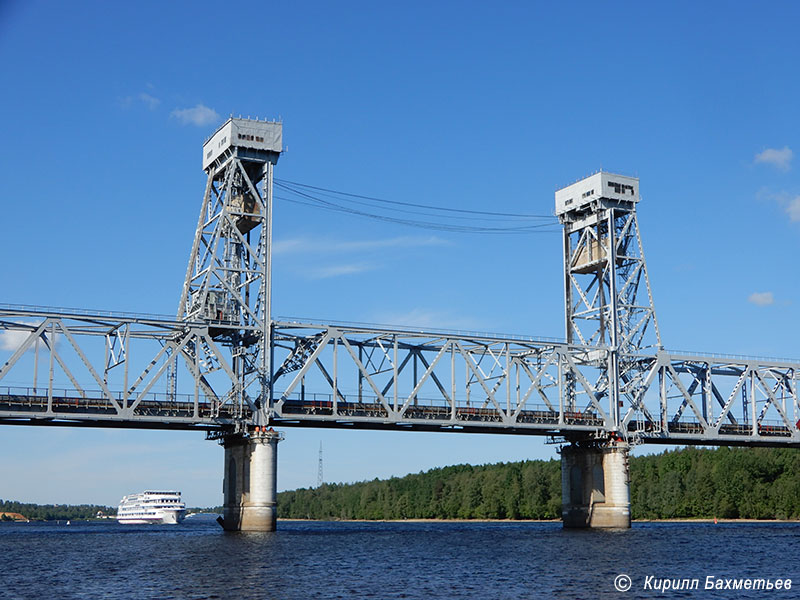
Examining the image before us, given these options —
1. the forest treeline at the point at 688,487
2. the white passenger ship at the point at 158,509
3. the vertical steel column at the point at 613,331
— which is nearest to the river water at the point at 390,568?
the vertical steel column at the point at 613,331

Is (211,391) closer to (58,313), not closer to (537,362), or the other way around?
(58,313)

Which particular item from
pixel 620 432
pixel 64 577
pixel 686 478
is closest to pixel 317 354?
pixel 620 432

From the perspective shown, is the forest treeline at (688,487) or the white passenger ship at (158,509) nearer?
the forest treeline at (688,487)

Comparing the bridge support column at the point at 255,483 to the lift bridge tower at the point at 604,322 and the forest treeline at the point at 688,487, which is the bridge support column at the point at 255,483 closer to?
the lift bridge tower at the point at 604,322

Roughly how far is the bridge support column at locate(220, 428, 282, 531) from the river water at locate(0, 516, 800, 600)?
1566 mm

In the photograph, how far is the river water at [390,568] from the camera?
45.1 metres

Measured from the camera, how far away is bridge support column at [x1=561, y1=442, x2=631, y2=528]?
96.6m

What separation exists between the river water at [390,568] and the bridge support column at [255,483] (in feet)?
5.14

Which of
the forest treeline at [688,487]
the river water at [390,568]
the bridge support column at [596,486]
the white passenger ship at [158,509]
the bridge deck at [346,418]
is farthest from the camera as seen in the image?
the white passenger ship at [158,509]

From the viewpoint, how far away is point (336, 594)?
146 ft

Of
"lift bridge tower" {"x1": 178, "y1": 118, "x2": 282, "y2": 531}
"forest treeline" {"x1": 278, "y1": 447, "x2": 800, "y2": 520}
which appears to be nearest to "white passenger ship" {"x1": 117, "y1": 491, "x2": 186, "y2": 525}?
"forest treeline" {"x1": 278, "y1": 447, "x2": 800, "y2": 520}

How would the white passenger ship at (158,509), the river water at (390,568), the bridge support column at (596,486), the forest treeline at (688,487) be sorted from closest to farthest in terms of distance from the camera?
1. the river water at (390,568)
2. the bridge support column at (596,486)
3. the forest treeline at (688,487)
4. the white passenger ship at (158,509)

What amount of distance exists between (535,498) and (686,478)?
A: 3003 cm

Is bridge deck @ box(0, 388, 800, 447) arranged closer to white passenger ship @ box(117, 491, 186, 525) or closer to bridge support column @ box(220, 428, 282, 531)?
Answer: bridge support column @ box(220, 428, 282, 531)
